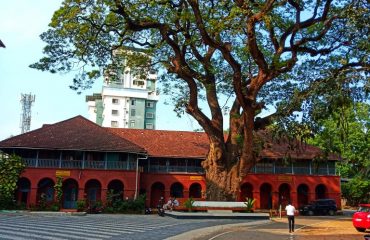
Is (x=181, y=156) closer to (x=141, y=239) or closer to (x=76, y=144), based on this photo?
(x=76, y=144)

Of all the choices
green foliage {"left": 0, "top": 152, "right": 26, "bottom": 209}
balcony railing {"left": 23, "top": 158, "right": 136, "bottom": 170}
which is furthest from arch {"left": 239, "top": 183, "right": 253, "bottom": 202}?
green foliage {"left": 0, "top": 152, "right": 26, "bottom": 209}

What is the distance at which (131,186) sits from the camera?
36562 millimetres

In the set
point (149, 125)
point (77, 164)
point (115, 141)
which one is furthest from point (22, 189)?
point (149, 125)

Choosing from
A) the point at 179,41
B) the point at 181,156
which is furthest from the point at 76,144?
the point at 179,41

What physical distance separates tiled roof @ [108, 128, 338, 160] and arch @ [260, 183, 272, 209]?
4.13 m

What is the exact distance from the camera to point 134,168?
36.9 m

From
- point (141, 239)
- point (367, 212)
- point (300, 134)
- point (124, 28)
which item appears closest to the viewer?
point (300, 134)

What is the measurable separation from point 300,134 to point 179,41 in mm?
16399

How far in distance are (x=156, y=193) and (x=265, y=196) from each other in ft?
35.7

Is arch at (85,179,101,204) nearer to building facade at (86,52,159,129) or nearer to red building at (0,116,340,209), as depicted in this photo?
red building at (0,116,340,209)

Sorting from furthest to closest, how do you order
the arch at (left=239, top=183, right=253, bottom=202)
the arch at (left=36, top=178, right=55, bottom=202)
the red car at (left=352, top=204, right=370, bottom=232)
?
the arch at (left=239, top=183, right=253, bottom=202), the arch at (left=36, top=178, right=55, bottom=202), the red car at (left=352, top=204, right=370, bottom=232)

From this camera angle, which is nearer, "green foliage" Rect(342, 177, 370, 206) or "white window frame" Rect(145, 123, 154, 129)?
"green foliage" Rect(342, 177, 370, 206)

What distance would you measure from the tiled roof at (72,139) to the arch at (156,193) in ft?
19.2

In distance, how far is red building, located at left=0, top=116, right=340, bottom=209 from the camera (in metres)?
35.2
